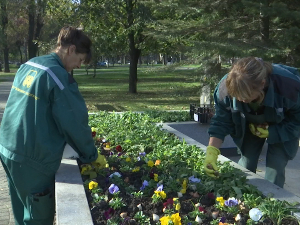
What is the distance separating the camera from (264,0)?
7.97m

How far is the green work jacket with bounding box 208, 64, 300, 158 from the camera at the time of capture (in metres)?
3.05

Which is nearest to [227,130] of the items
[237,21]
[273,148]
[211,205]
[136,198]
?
[273,148]

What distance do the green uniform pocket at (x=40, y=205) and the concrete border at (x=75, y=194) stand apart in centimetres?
8

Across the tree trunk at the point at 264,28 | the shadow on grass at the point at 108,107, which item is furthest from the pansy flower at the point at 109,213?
the shadow on grass at the point at 108,107

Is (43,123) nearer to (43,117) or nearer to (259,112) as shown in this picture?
(43,117)

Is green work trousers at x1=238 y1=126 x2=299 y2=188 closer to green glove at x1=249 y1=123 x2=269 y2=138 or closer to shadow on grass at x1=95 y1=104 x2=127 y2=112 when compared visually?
green glove at x1=249 y1=123 x2=269 y2=138

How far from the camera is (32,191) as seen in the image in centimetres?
278

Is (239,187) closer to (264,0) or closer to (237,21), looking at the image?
(264,0)

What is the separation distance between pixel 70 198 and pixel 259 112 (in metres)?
1.57

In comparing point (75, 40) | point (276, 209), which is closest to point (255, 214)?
point (276, 209)

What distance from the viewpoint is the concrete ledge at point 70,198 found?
2.46 m

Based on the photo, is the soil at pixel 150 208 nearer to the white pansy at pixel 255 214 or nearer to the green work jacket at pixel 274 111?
the white pansy at pixel 255 214

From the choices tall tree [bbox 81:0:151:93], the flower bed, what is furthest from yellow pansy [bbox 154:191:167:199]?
tall tree [bbox 81:0:151:93]

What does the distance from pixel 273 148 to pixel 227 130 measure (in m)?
0.40
